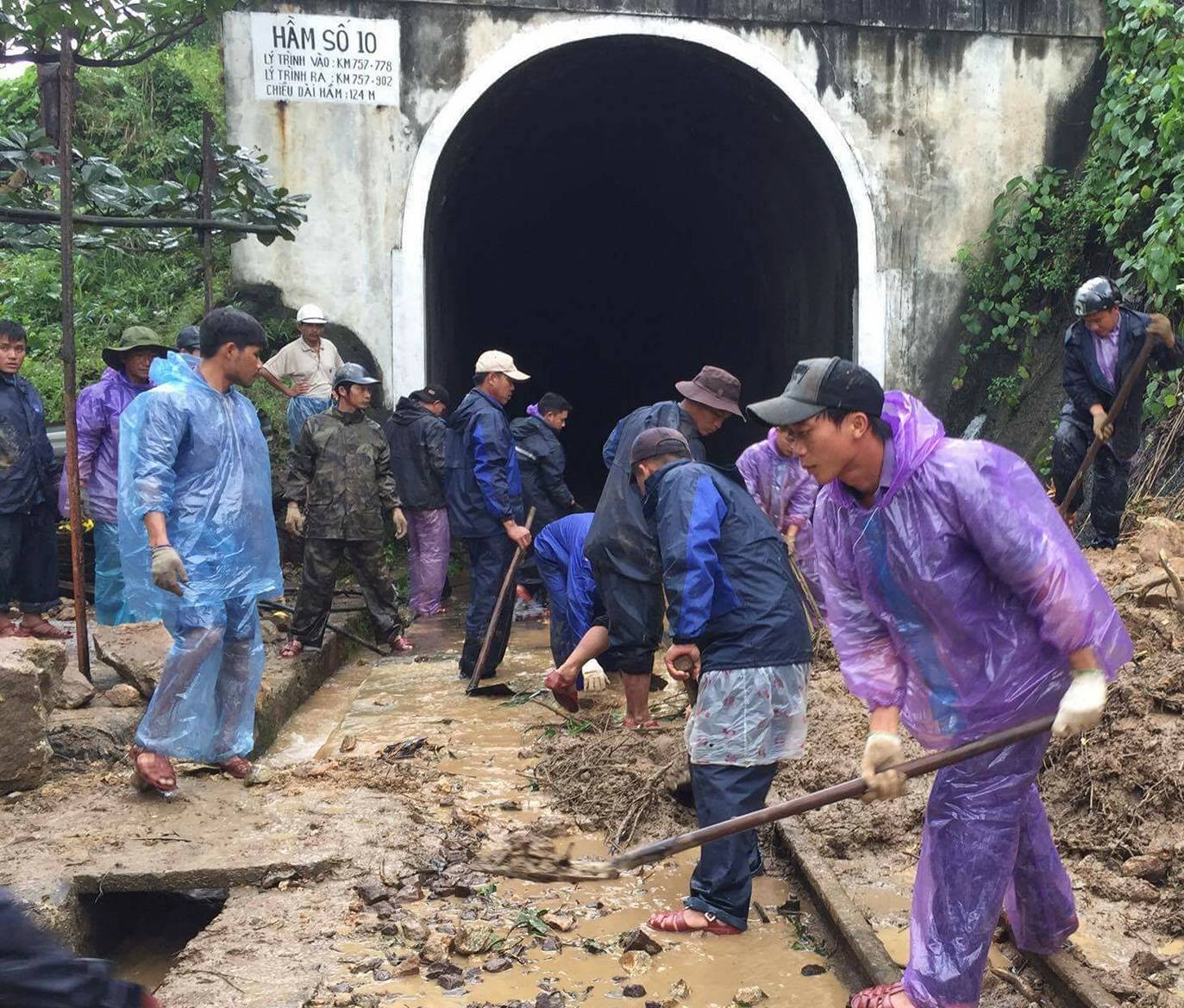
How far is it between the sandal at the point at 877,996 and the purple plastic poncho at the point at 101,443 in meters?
5.68

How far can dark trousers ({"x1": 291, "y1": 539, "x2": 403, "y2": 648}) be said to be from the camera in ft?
25.6

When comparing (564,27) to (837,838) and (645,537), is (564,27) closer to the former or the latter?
(645,537)

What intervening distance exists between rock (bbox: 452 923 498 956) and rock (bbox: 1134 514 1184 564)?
4.46 metres

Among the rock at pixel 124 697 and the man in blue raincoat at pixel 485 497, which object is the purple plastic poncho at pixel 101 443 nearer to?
the rock at pixel 124 697

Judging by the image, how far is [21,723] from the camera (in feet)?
16.4

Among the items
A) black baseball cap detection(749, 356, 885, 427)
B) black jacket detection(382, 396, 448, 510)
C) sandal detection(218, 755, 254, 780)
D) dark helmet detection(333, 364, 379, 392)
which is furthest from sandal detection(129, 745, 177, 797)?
black jacket detection(382, 396, 448, 510)

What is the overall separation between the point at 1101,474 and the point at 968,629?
218 inches

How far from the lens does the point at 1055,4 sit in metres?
11.4

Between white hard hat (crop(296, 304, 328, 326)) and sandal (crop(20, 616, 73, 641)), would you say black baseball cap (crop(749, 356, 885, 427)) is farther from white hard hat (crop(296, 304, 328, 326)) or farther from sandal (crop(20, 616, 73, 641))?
white hard hat (crop(296, 304, 328, 326))

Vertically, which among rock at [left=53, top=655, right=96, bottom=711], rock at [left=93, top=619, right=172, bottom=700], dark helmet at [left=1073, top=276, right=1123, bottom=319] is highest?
dark helmet at [left=1073, top=276, right=1123, bottom=319]

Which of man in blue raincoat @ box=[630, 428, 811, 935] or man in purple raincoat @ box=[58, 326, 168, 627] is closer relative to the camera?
man in blue raincoat @ box=[630, 428, 811, 935]

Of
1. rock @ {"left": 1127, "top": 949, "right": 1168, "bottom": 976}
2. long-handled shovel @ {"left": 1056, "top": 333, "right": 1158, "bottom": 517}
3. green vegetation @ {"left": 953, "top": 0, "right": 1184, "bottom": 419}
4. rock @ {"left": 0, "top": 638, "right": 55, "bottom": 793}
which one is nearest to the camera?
rock @ {"left": 1127, "top": 949, "right": 1168, "bottom": 976}

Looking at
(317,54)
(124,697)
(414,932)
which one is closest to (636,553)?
(414,932)

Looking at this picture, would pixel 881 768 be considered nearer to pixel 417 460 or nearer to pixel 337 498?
pixel 337 498
